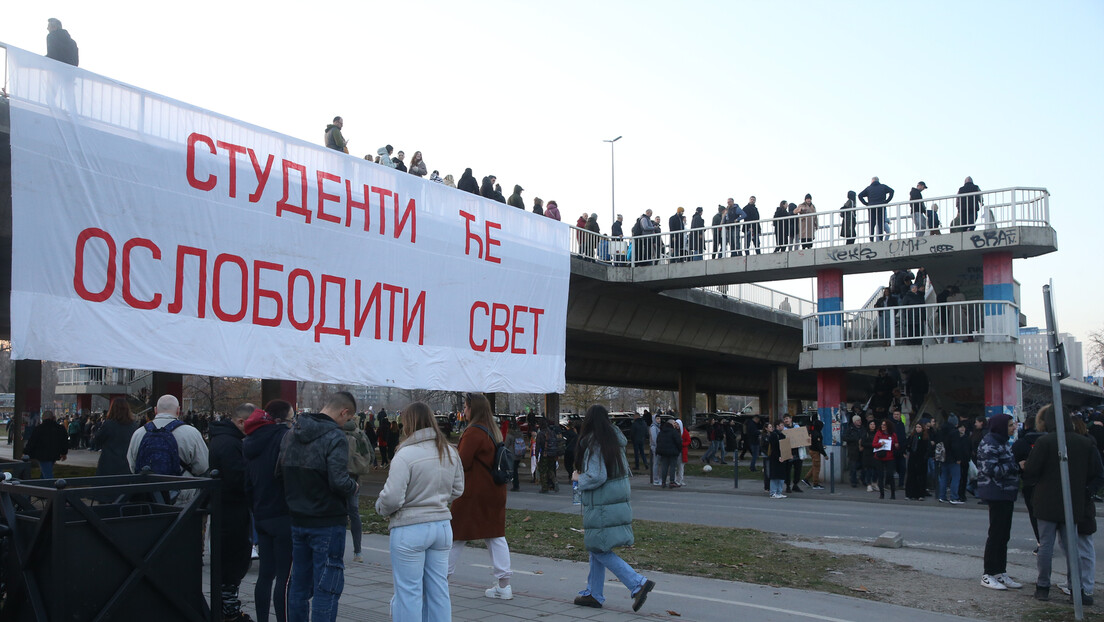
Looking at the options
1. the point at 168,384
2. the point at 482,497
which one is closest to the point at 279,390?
the point at 168,384

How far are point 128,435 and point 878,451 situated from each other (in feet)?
50.5

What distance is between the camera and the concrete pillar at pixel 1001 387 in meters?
21.8

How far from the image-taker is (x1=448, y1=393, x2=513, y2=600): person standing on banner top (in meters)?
7.93

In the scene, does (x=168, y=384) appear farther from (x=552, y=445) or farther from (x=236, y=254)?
(x=236, y=254)

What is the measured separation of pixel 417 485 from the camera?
5.79m

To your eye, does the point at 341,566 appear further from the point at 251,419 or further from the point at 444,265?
the point at 444,265

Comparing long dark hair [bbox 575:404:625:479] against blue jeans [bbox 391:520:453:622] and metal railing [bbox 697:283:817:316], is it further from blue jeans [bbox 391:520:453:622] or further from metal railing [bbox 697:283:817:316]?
metal railing [bbox 697:283:817:316]

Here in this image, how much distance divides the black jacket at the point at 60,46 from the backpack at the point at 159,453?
6311 mm

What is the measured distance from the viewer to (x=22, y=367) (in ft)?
85.8

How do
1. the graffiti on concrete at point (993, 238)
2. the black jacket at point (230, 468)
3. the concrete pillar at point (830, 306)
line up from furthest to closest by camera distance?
the concrete pillar at point (830, 306)
the graffiti on concrete at point (993, 238)
the black jacket at point (230, 468)

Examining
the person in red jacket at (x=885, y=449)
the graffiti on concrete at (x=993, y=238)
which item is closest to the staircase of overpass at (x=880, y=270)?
the graffiti on concrete at (x=993, y=238)

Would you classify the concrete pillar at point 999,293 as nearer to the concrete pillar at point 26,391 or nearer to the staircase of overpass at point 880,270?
the staircase of overpass at point 880,270

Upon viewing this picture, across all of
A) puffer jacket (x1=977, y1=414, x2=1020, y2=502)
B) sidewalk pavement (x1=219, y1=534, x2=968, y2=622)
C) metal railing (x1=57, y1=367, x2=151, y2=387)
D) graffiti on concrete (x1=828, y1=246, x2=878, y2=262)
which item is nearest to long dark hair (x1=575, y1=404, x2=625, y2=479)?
sidewalk pavement (x1=219, y1=534, x2=968, y2=622)

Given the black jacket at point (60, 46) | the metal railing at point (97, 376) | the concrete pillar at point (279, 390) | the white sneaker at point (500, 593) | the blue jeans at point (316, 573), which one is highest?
the black jacket at point (60, 46)
